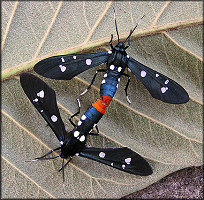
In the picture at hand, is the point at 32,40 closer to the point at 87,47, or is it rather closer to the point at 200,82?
the point at 87,47

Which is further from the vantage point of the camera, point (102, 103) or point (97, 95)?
point (97, 95)

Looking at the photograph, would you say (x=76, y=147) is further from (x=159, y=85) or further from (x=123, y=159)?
(x=159, y=85)

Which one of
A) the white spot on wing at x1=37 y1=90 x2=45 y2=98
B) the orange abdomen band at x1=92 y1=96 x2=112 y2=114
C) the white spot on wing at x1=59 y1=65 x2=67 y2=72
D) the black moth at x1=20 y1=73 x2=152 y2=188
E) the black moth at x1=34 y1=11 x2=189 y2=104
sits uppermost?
the black moth at x1=34 y1=11 x2=189 y2=104

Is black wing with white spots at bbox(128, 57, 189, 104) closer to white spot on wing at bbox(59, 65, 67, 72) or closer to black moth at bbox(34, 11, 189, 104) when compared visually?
black moth at bbox(34, 11, 189, 104)

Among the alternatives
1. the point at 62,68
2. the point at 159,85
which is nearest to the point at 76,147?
the point at 62,68

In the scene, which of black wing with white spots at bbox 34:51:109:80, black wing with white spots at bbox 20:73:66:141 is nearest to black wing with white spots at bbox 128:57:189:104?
black wing with white spots at bbox 34:51:109:80

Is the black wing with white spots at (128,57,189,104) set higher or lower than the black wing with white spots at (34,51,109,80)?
higher

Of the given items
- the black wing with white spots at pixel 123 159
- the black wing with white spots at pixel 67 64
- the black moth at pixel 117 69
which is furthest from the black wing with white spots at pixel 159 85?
the black wing with white spots at pixel 123 159
